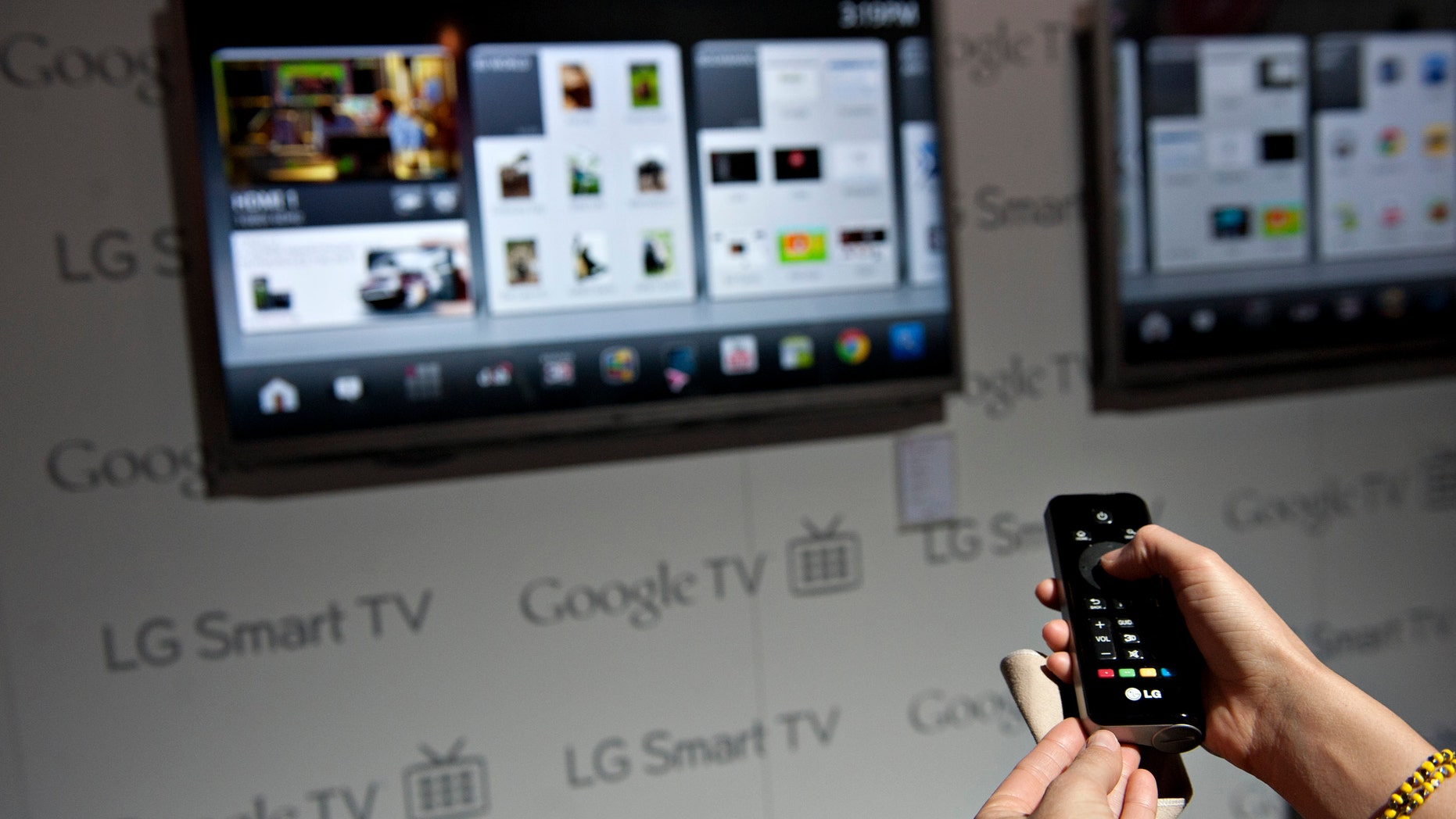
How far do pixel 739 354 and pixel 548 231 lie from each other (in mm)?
336

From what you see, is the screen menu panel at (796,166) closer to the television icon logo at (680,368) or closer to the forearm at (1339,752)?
the television icon logo at (680,368)

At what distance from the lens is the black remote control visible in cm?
89

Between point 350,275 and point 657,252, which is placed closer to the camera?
point 350,275

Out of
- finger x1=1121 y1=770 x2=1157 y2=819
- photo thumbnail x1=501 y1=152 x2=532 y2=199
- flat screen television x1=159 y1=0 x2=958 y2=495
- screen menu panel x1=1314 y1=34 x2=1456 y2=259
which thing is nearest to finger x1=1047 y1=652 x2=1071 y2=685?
finger x1=1121 y1=770 x2=1157 y2=819

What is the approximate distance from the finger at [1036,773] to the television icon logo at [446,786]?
0.87m

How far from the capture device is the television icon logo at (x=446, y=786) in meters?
1.44

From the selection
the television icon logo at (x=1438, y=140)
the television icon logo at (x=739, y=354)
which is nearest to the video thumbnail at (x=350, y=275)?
the television icon logo at (x=739, y=354)

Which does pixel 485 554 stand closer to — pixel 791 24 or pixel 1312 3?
pixel 791 24

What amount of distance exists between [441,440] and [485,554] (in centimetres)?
19

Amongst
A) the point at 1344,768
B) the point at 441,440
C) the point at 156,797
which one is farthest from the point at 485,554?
the point at 1344,768

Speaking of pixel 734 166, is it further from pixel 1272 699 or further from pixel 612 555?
pixel 1272 699

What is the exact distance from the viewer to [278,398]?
131 centimetres

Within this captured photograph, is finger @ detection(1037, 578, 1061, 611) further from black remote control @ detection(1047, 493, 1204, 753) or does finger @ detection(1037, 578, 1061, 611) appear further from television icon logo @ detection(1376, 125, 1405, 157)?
television icon logo @ detection(1376, 125, 1405, 157)

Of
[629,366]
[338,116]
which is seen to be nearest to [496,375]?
[629,366]
